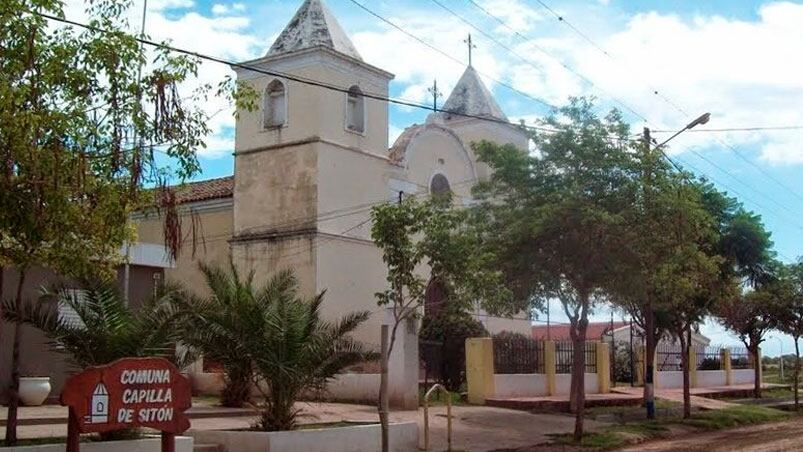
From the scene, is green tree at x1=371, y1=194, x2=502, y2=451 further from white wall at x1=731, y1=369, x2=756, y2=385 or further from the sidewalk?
white wall at x1=731, y1=369, x2=756, y2=385

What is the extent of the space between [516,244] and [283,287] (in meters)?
5.84

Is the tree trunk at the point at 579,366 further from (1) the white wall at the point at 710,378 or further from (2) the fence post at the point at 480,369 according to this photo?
(1) the white wall at the point at 710,378

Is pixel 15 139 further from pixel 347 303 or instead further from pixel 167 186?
pixel 347 303

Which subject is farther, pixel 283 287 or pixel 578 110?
pixel 578 110

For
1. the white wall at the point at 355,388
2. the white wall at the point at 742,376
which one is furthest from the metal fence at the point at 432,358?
the white wall at the point at 742,376

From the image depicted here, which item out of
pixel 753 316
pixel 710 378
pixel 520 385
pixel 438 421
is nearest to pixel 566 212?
pixel 438 421

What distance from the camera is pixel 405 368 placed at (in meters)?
23.1

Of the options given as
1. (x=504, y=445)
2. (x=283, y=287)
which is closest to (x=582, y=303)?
(x=504, y=445)

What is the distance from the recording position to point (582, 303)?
66.9 ft

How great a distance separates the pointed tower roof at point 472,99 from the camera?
127 ft

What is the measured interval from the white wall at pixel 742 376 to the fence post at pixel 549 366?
702 inches

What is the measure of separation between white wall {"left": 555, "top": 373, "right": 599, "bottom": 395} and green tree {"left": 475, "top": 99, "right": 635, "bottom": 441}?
29.7 feet

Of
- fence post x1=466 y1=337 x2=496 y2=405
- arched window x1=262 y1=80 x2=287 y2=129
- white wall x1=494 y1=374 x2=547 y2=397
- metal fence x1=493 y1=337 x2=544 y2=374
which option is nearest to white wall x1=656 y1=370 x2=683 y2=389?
metal fence x1=493 y1=337 x2=544 y2=374

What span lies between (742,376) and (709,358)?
9.92 ft
